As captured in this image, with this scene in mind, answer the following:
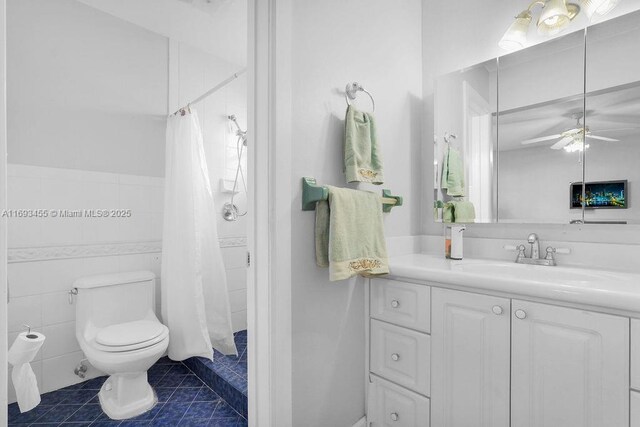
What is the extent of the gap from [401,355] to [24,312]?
210 cm

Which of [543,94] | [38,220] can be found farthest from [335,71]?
[38,220]

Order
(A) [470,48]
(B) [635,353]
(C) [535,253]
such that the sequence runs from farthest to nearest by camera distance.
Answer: (A) [470,48] < (C) [535,253] < (B) [635,353]

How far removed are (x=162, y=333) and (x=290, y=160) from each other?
4.38ft

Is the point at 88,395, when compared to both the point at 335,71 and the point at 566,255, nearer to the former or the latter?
the point at 335,71

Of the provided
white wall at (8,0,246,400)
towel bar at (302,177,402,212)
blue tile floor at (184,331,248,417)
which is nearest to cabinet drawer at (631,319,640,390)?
towel bar at (302,177,402,212)

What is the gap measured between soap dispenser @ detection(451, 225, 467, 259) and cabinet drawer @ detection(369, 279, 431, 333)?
430 millimetres

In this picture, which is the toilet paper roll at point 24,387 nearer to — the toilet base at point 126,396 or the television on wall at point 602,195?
the toilet base at point 126,396

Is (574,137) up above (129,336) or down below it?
above

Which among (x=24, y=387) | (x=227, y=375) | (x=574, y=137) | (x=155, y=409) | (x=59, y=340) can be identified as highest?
(x=574, y=137)

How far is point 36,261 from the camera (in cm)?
187

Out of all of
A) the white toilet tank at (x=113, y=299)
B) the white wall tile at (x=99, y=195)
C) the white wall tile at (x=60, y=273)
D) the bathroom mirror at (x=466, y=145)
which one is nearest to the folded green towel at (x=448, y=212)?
the bathroom mirror at (x=466, y=145)

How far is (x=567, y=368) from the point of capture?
987 millimetres

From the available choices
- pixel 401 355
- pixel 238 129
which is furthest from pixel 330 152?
pixel 238 129

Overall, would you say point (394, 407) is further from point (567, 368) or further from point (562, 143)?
point (562, 143)
